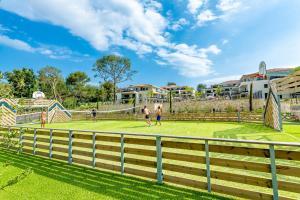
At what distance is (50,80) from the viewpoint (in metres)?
56.8

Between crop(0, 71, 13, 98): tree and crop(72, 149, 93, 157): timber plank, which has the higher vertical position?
crop(0, 71, 13, 98): tree

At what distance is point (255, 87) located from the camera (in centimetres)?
5319

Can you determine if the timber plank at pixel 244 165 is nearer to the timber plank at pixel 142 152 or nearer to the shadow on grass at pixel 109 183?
the shadow on grass at pixel 109 183

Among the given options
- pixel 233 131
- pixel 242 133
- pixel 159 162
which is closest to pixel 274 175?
pixel 159 162

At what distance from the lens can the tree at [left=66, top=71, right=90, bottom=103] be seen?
60750mm

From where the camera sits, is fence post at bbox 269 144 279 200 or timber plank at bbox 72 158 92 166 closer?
fence post at bbox 269 144 279 200

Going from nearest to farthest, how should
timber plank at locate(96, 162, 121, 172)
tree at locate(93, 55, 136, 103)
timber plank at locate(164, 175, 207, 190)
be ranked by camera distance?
timber plank at locate(164, 175, 207, 190)
timber plank at locate(96, 162, 121, 172)
tree at locate(93, 55, 136, 103)

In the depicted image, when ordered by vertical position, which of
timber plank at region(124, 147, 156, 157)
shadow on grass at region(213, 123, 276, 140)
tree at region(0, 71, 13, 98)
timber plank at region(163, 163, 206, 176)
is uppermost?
tree at region(0, 71, 13, 98)

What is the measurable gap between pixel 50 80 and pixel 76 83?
758 cm

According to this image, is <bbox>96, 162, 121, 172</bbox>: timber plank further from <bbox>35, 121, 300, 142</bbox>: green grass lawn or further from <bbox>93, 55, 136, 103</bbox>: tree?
<bbox>93, 55, 136, 103</bbox>: tree

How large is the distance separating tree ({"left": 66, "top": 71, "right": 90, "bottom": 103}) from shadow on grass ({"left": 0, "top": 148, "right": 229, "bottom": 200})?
58.6 m

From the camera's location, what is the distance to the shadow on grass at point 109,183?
11.4 ft

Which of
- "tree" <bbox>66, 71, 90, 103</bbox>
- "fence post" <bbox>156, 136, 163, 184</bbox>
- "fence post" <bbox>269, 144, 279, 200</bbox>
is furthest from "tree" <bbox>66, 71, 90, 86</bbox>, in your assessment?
"fence post" <bbox>269, 144, 279, 200</bbox>

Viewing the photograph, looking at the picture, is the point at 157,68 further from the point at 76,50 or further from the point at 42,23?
the point at 42,23
